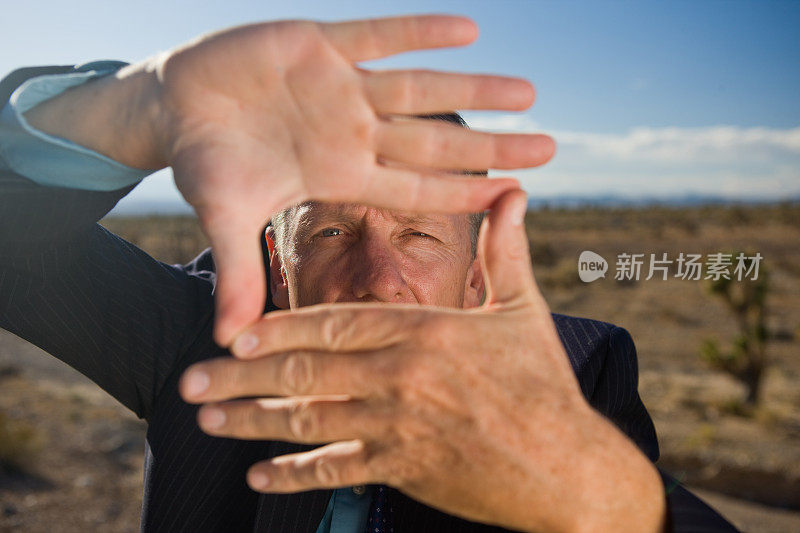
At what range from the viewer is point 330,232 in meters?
2.35

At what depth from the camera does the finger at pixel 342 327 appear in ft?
3.98

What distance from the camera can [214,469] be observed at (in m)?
2.38

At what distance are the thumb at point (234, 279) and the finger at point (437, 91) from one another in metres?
0.38

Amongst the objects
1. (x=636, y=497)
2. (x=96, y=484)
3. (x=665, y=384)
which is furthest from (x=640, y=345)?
(x=636, y=497)

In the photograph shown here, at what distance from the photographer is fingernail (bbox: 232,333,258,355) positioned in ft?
3.88

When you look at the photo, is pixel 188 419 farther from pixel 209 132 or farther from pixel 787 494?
pixel 787 494

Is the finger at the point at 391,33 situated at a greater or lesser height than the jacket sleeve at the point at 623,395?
greater

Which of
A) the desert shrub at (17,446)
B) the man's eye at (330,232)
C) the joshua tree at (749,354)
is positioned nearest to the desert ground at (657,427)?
the desert shrub at (17,446)

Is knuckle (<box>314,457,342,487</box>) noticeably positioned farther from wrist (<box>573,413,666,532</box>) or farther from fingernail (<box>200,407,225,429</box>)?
wrist (<box>573,413,666,532</box>)

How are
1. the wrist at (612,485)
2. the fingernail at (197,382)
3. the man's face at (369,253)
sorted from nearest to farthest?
the fingernail at (197,382)
the wrist at (612,485)
the man's face at (369,253)

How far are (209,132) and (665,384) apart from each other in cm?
997

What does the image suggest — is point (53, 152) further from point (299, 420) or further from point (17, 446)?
point (17, 446)

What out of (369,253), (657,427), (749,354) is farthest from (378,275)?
(749,354)

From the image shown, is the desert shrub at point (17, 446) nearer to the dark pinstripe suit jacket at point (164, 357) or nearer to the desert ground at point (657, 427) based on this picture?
the desert ground at point (657, 427)
